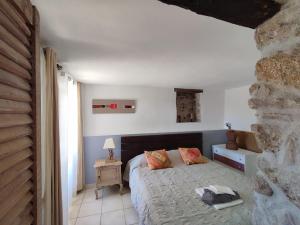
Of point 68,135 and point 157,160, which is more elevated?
point 68,135

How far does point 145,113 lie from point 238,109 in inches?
85.7

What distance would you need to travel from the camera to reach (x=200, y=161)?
11.7 feet

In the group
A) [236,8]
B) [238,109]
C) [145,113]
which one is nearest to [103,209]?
[145,113]

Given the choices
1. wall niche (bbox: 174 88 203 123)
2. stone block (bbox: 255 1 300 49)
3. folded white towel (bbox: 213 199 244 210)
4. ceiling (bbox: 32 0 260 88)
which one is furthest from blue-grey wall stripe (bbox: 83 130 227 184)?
stone block (bbox: 255 1 300 49)

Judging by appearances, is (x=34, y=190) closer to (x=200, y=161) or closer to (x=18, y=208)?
(x=18, y=208)

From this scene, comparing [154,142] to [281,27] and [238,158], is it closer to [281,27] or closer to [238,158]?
[238,158]

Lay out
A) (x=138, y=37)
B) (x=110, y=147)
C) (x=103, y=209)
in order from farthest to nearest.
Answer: (x=110, y=147) < (x=103, y=209) < (x=138, y=37)

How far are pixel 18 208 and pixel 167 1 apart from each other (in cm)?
103

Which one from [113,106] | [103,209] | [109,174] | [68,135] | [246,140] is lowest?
[103,209]

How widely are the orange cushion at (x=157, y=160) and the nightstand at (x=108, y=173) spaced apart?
58 cm

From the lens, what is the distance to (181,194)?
2.28m

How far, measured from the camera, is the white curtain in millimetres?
2260

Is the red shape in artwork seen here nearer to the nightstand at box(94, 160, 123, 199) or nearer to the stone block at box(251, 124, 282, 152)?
the nightstand at box(94, 160, 123, 199)

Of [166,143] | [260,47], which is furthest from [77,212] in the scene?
[260,47]
